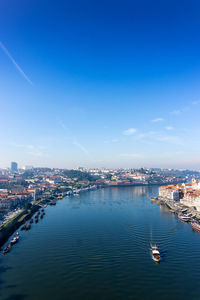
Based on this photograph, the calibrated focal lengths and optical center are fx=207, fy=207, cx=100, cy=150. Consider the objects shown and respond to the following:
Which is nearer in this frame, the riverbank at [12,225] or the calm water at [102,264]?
the calm water at [102,264]

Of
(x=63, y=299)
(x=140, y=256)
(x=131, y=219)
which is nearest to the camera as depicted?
(x=63, y=299)

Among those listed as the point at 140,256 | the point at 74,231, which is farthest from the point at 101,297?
the point at 74,231

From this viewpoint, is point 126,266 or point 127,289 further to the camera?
point 126,266

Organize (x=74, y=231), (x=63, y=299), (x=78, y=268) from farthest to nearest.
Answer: (x=74, y=231), (x=78, y=268), (x=63, y=299)

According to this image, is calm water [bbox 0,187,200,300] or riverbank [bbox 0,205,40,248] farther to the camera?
riverbank [bbox 0,205,40,248]

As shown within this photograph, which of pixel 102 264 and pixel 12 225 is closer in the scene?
pixel 102 264

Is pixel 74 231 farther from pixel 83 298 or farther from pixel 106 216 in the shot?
pixel 83 298

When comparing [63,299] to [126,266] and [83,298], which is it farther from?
[126,266]
